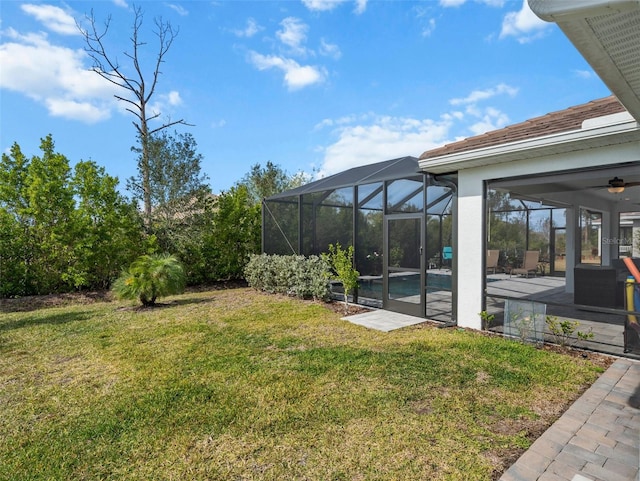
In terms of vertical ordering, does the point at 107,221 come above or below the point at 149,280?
above

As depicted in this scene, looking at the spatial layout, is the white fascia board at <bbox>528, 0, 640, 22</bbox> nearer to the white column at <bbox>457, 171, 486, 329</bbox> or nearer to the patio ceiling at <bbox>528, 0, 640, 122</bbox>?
the patio ceiling at <bbox>528, 0, 640, 122</bbox>

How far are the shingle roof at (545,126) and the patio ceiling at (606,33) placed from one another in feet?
7.55

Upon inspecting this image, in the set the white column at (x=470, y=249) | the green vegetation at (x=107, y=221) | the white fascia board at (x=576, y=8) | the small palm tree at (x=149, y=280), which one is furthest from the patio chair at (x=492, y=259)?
the green vegetation at (x=107, y=221)

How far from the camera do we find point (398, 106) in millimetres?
14039

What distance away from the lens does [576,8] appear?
1361mm

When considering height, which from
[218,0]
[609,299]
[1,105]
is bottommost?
[609,299]

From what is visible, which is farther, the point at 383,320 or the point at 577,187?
the point at 383,320

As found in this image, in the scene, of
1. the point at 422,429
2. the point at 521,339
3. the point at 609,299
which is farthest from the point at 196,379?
the point at 609,299

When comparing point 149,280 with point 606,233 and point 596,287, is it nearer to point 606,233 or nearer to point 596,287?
point 596,287

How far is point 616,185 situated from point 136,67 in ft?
58.4

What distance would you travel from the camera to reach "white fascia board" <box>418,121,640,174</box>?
4.15 meters

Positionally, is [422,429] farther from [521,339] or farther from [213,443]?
[521,339]

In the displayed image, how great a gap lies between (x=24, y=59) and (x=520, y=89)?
15.2m

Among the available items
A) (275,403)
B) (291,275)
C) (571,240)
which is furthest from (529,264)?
(275,403)
